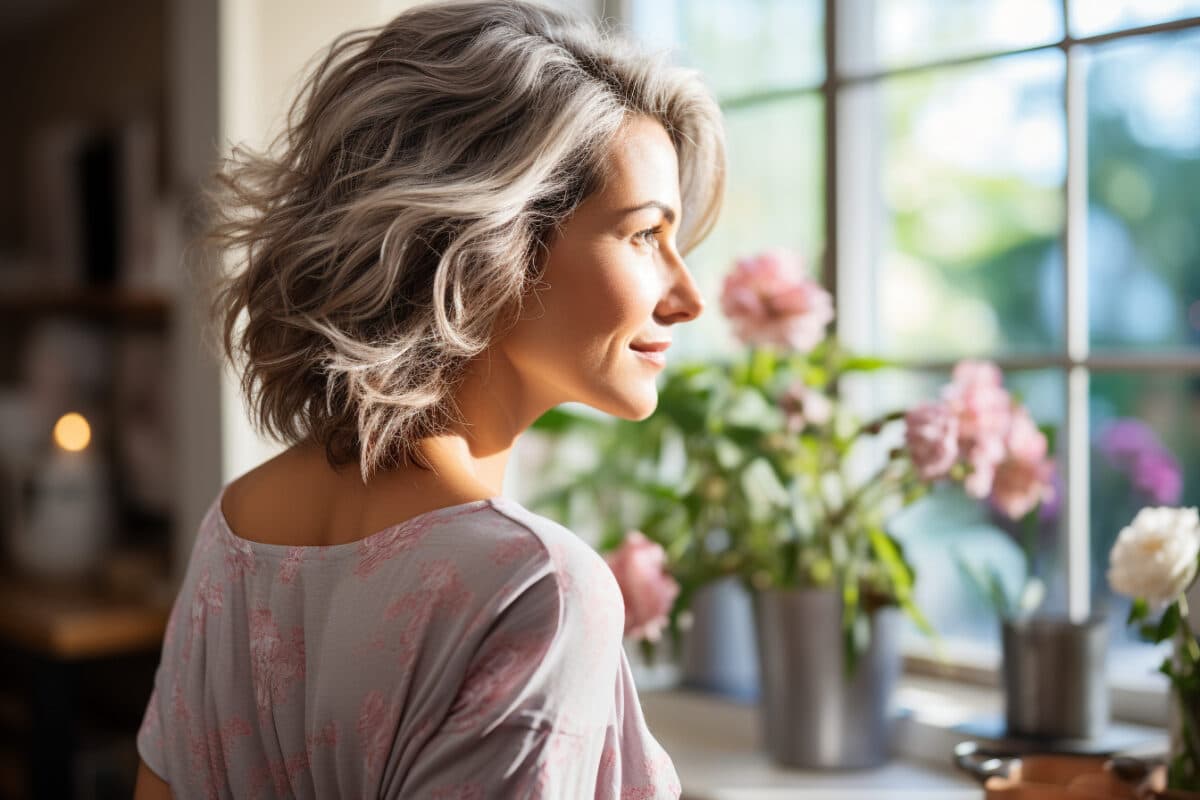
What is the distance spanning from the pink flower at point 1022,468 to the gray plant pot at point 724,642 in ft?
1.97

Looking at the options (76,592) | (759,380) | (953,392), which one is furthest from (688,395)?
(76,592)

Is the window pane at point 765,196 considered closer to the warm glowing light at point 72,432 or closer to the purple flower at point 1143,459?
the purple flower at point 1143,459

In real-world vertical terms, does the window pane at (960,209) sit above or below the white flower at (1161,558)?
above

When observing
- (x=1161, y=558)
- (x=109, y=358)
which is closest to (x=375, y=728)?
(x=1161, y=558)

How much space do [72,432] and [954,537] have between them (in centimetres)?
180

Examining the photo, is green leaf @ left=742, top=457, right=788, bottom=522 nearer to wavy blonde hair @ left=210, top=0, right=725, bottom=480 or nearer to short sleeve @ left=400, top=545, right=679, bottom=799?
wavy blonde hair @ left=210, top=0, right=725, bottom=480

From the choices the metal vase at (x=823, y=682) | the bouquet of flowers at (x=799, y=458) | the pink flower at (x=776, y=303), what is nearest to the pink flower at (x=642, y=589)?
the bouquet of flowers at (x=799, y=458)

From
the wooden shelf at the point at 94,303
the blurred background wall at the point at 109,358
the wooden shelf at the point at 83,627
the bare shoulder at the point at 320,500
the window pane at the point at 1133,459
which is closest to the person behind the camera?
the bare shoulder at the point at 320,500

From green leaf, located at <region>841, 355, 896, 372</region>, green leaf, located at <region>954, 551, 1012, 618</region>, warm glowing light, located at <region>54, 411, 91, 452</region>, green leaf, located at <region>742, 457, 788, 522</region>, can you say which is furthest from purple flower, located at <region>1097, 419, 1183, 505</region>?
warm glowing light, located at <region>54, 411, 91, 452</region>

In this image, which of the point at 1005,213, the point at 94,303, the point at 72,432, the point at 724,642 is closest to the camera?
the point at 1005,213

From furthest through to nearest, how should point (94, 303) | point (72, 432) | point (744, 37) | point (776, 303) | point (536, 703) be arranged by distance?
1. point (94, 303)
2. point (72, 432)
3. point (744, 37)
4. point (776, 303)
5. point (536, 703)

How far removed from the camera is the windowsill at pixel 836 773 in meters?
1.45

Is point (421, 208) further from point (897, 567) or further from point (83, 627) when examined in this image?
point (83, 627)

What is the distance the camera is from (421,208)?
87 cm
